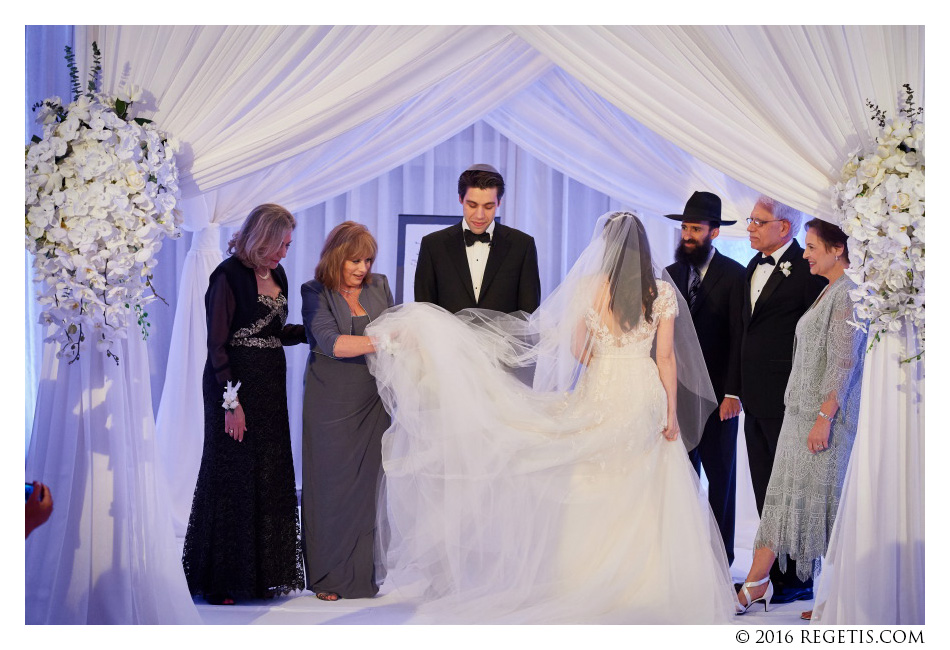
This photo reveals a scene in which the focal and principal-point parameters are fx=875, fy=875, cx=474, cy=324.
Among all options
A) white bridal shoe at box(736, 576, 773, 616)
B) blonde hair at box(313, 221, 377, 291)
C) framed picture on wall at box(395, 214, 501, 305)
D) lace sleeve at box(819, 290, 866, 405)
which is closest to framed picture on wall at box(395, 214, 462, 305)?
framed picture on wall at box(395, 214, 501, 305)

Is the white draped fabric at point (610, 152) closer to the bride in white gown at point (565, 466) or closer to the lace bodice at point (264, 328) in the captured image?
the bride in white gown at point (565, 466)

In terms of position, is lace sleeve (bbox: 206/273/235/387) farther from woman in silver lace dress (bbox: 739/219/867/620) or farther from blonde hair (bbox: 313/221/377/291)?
woman in silver lace dress (bbox: 739/219/867/620)

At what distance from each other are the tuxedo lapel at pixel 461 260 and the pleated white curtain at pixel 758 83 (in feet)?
2.99

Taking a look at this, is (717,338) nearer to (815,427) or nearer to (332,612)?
(815,427)

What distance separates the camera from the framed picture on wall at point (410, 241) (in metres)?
5.32

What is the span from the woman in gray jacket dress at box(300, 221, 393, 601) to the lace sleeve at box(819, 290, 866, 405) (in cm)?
185

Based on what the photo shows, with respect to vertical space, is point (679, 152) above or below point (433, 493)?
above

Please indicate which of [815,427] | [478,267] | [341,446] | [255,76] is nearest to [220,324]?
[341,446]

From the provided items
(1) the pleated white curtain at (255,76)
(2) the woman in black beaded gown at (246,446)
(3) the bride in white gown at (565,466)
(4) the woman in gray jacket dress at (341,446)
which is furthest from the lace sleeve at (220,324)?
(3) the bride in white gown at (565,466)
